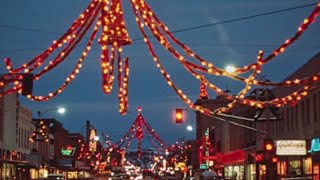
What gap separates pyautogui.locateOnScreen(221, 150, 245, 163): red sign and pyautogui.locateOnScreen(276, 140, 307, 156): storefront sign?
92.0 feet

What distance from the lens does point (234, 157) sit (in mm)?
72625

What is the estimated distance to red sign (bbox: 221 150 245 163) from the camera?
67900 millimetres

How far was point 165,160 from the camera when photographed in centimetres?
19412

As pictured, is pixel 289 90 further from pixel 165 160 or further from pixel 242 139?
pixel 165 160

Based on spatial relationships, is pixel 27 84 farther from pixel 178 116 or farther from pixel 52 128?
pixel 52 128

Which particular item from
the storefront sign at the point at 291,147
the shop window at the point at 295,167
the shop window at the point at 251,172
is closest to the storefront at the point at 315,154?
the storefront sign at the point at 291,147

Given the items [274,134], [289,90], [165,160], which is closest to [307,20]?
[289,90]

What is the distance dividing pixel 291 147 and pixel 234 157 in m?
33.9

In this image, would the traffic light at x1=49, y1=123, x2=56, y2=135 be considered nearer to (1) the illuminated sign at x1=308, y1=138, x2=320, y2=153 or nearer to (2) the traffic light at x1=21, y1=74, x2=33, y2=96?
(1) the illuminated sign at x1=308, y1=138, x2=320, y2=153

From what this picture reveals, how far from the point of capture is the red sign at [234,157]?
223 feet

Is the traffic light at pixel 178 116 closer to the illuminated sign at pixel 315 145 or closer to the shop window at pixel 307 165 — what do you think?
the illuminated sign at pixel 315 145

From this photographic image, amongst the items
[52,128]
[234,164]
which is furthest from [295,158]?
[52,128]

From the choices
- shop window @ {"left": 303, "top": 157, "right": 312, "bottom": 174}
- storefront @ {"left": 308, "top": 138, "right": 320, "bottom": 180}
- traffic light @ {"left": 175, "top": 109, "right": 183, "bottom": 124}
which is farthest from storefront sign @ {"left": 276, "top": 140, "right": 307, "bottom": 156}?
traffic light @ {"left": 175, "top": 109, "right": 183, "bottom": 124}

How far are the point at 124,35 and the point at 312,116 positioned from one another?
2391cm
